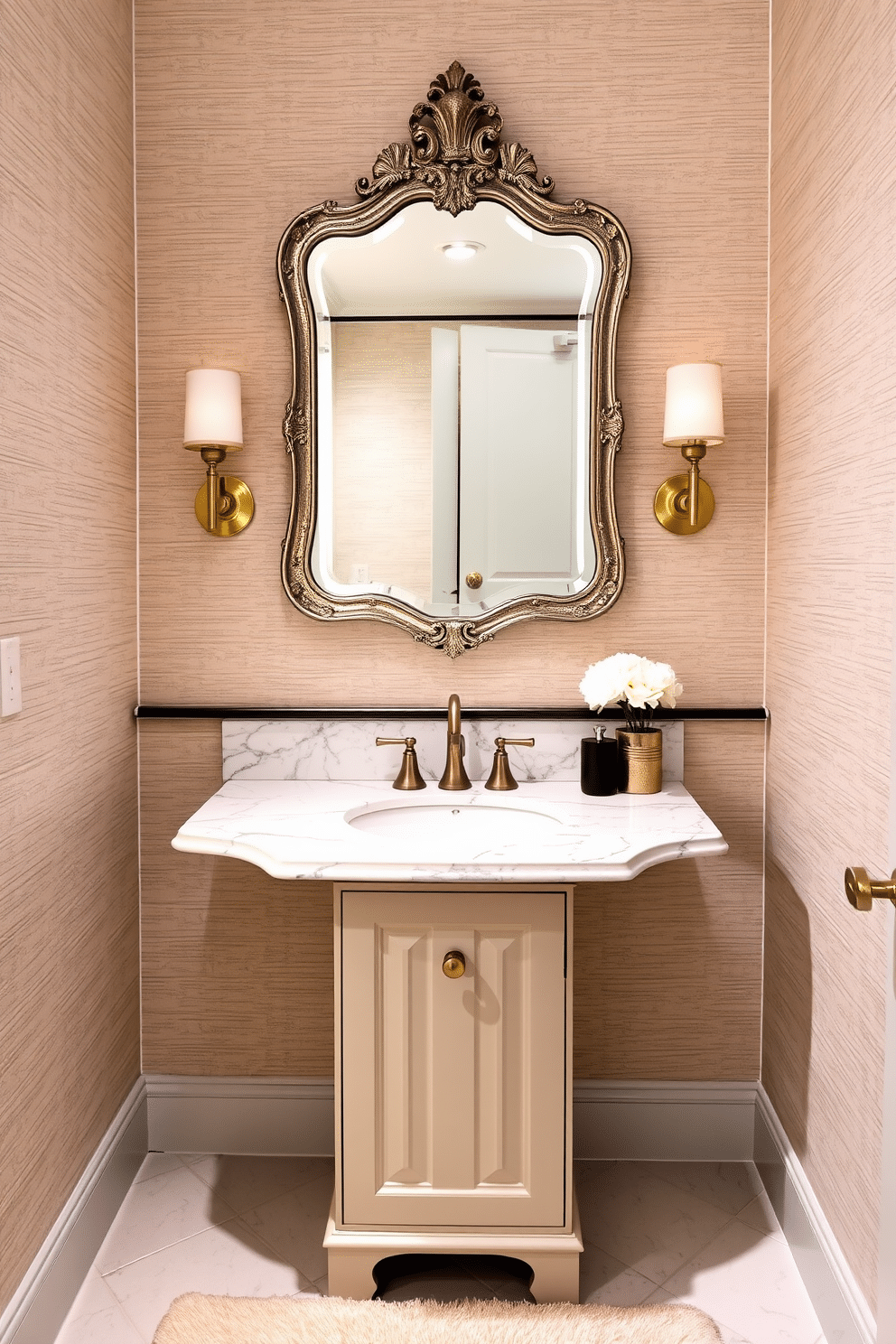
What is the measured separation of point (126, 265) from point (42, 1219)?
1.76 meters

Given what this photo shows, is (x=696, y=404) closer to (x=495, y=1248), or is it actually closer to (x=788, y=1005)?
(x=788, y=1005)

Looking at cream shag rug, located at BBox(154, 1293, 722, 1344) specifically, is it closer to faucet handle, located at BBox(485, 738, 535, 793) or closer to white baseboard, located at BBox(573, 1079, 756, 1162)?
white baseboard, located at BBox(573, 1079, 756, 1162)

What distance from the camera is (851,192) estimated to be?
157cm

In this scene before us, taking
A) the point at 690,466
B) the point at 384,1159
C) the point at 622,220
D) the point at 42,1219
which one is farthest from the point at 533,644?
the point at 42,1219

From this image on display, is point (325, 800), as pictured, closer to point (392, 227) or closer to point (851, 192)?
point (392, 227)

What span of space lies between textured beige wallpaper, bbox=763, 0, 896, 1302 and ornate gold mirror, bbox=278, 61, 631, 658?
0.36m

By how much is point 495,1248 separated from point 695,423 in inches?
59.7

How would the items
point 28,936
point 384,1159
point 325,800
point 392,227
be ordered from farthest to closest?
point 392,227
point 325,800
point 384,1159
point 28,936

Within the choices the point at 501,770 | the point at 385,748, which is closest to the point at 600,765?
the point at 501,770

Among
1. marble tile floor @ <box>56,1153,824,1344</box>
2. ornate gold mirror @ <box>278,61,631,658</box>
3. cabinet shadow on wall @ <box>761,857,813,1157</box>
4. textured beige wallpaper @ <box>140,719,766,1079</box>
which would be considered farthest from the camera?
textured beige wallpaper @ <box>140,719,766,1079</box>

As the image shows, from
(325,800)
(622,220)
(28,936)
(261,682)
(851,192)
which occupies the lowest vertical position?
(28,936)

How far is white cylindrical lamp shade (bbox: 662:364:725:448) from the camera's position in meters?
1.93

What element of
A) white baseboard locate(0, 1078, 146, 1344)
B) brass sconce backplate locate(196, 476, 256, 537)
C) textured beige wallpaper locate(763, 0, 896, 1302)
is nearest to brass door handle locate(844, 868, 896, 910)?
textured beige wallpaper locate(763, 0, 896, 1302)

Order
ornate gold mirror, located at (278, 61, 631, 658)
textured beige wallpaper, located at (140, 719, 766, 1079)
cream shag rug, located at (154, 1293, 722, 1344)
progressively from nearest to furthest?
cream shag rug, located at (154, 1293, 722, 1344) → ornate gold mirror, located at (278, 61, 631, 658) → textured beige wallpaper, located at (140, 719, 766, 1079)
